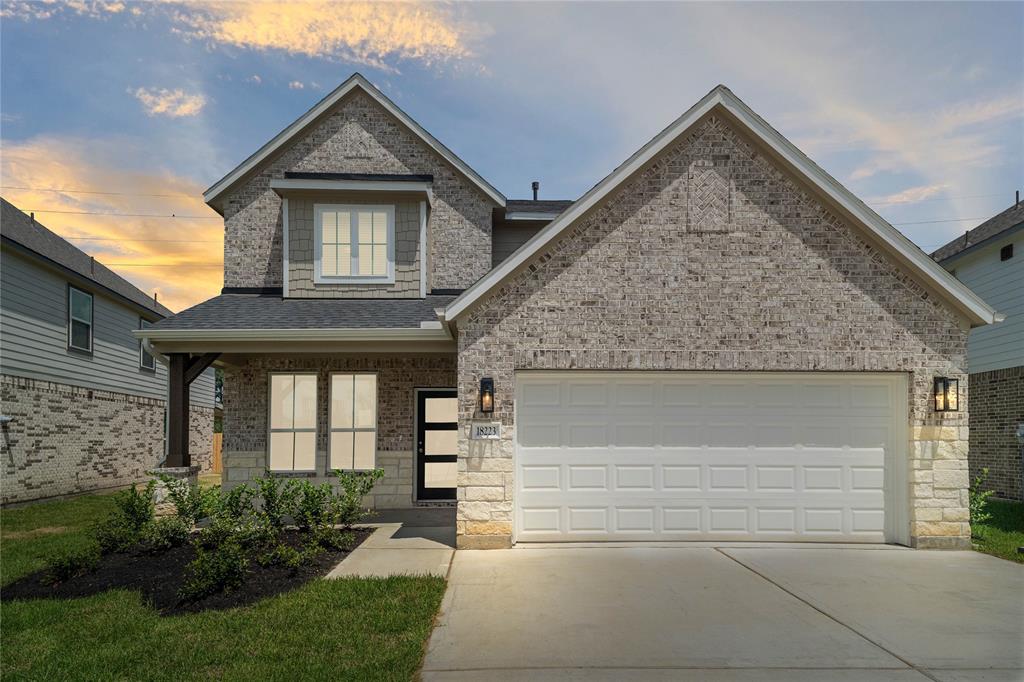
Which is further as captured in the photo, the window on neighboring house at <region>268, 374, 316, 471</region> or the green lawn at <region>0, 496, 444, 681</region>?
the window on neighboring house at <region>268, 374, 316, 471</region>

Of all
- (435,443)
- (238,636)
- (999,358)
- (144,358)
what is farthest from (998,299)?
(144,358)

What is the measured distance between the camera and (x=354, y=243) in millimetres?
13867

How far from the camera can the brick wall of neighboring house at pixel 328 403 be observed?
13094 millimetres

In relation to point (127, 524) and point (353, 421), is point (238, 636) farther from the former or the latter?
point (353, 421)

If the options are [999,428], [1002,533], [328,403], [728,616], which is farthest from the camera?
[999,428]

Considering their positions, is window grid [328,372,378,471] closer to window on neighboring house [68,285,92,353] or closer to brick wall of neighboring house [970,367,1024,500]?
window on neighboring house [68,285,92,353]

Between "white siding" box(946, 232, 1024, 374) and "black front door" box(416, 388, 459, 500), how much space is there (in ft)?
43.6

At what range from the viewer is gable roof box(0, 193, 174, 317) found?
15.6 m

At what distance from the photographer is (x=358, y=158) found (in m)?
14.6

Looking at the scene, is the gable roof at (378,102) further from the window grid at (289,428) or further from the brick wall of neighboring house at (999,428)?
the brick wall of neighboring house at (999,428)

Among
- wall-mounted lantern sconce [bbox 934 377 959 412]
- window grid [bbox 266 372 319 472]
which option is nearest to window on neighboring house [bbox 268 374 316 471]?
window grid [bbox 266 372 319 472]

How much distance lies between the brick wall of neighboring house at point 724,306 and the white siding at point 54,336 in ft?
37.8

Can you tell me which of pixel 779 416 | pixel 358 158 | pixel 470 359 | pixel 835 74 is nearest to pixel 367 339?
pixel 470 359

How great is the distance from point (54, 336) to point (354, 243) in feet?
28.0
